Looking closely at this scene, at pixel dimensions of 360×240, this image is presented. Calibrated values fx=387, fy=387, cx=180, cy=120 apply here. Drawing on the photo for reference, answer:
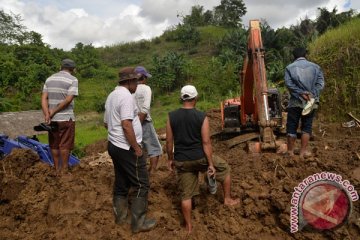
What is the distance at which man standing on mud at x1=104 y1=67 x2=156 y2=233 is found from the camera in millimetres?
4174

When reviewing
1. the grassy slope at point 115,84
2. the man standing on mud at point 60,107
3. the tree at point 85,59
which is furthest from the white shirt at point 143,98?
the tree at point 85,59

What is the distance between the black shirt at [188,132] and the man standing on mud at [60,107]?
74.7 inches

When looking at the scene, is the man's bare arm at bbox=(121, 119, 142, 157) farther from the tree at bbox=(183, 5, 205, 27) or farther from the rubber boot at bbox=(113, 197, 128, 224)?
the tree at bbox=(183, 5, 205, 27)

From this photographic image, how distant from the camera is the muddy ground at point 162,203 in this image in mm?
4289

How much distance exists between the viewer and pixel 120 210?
454 centimetres

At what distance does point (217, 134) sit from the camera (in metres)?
9.54

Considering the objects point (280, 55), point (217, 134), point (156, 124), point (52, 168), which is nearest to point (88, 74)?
point (280, 55)

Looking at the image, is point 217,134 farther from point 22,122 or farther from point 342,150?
point 22,122

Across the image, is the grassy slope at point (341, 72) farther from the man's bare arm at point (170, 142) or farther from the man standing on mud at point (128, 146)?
the man standing on mud at point (128, 146)

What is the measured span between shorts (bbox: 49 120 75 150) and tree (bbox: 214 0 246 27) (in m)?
42.3

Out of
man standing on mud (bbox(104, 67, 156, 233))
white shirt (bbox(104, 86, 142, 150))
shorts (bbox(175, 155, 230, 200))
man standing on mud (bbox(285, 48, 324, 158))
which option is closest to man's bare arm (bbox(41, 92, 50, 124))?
man standing on mud (bbox(104, 67, 156, 233))

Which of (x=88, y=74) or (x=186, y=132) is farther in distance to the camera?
(x=88, y=74)

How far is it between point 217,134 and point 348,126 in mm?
3431

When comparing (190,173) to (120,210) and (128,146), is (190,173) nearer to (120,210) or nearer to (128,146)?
(128,146)
